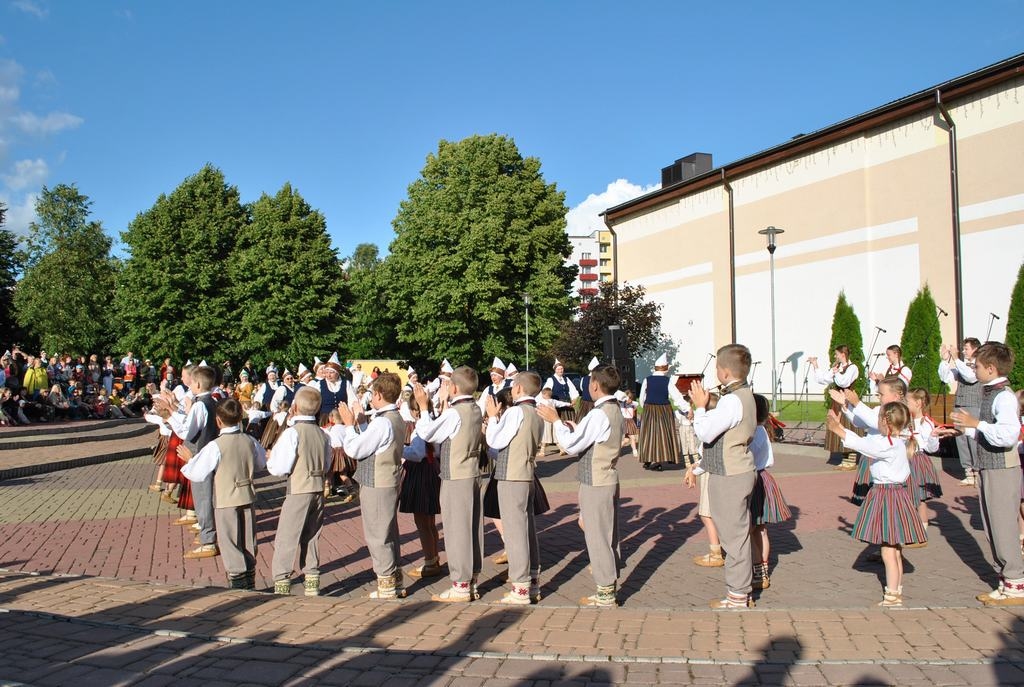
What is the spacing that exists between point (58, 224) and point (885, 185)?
51.4 metres

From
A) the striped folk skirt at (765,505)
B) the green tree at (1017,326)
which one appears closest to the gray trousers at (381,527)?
the striped folk skirt at (765,505)

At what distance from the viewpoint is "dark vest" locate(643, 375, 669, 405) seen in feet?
52.2

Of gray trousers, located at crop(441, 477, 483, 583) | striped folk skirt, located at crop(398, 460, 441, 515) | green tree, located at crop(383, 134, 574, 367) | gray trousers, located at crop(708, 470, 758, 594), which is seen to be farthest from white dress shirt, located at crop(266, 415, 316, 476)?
green tree, located at crop(383, 134, 574, 367)

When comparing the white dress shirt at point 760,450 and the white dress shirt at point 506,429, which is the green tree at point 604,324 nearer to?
the white dress shirt at point 760,450

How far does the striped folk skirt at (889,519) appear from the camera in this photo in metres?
6.05

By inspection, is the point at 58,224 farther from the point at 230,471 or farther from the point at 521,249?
the point at 230,471

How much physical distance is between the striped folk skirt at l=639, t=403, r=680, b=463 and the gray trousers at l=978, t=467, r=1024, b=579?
9513mm

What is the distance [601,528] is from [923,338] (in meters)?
22.2

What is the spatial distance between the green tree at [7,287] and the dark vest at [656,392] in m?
42.0

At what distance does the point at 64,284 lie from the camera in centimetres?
5078

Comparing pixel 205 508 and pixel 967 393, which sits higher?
pixel 967 393

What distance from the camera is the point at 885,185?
2923 cm

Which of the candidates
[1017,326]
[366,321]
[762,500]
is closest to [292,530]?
[762,500]

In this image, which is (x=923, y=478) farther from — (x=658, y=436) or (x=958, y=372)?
(x=658, y=436)
